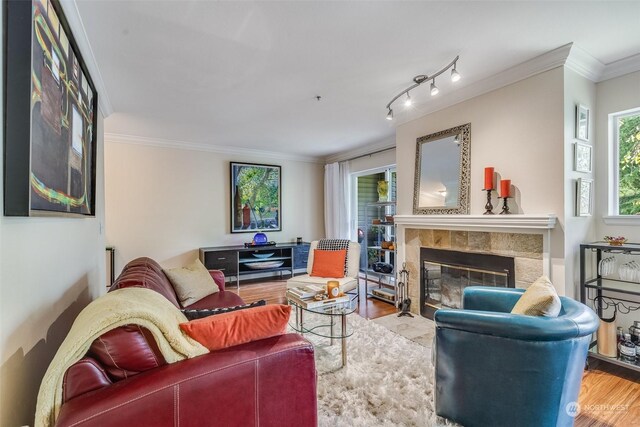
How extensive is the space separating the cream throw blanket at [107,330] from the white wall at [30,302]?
16cm

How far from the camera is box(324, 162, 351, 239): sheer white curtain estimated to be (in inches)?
221

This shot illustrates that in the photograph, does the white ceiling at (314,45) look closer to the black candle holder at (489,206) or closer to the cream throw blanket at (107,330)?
the black candle holder at (489,206)

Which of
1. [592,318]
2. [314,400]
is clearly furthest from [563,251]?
[314,400]

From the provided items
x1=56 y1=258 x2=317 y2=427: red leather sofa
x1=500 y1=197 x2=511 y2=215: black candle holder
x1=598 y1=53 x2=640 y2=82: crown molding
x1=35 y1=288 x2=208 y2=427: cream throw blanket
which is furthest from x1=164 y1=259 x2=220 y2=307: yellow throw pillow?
x1=598 y1=53 x2=640 y2=82: crown molding

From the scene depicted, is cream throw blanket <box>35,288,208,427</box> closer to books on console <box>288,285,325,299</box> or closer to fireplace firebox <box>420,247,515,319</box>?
books on console <box>288,285,325,299</box>

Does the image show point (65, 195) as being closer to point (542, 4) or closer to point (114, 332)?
point (114, 332)

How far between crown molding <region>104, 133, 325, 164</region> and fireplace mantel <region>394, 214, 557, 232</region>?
2964 millimetres

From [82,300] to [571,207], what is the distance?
364 cm

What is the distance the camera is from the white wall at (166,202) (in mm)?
4340

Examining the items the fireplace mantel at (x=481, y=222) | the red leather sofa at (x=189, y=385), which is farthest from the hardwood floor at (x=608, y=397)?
the red leather sofa at (x=189, y=385)

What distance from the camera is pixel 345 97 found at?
305 cm

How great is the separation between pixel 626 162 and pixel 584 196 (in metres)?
0.53

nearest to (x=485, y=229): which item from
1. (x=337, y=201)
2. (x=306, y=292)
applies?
(x=306, y=292)

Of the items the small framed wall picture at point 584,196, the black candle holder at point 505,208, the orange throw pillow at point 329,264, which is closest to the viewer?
the small framed wall picture at point 584,196
